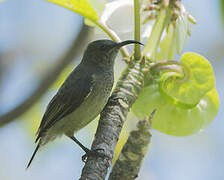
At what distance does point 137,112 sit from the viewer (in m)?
2.93

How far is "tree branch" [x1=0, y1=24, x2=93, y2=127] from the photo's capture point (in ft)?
12.8

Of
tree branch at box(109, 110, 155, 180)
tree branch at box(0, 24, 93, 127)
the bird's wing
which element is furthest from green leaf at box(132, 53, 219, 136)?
tree branch at box(0, 24, 93, 127)

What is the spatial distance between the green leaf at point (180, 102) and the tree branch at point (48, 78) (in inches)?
56.2

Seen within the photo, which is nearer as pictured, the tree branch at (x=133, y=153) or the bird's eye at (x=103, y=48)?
the tree branch at (x=133, y=153)

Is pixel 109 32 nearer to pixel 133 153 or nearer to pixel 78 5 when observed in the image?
pixel 78 5

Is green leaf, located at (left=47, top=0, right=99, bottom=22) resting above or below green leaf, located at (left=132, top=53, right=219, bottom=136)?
above

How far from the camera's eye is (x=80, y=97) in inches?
156

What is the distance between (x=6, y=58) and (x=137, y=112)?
2.62 meters

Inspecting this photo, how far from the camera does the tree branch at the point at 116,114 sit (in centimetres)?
259

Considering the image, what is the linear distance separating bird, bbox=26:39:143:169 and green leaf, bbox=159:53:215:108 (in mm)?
964

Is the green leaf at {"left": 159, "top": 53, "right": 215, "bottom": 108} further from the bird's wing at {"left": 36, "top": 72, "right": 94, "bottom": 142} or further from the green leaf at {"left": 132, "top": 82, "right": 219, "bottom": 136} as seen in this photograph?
the bird's wing at {"left": 36, "top": 72, "right": 94, "bottom": 142}

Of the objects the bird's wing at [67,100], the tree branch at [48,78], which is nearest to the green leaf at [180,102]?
the bird's wing at [67,100]

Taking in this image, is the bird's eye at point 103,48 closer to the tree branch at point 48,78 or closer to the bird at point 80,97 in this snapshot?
the bird at point 80,97

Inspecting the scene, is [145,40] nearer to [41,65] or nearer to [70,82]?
[70,82]
